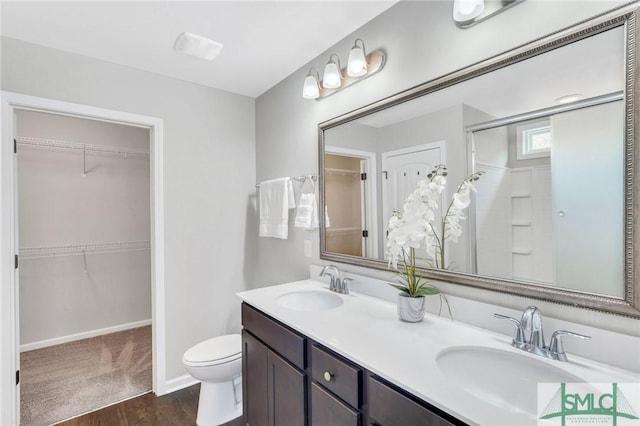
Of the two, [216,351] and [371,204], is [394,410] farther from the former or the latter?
[216,351]

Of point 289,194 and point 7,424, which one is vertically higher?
point 289,194

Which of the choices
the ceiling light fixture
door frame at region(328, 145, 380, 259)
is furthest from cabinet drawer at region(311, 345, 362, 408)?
the ceiling light fixture

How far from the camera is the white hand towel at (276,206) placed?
2.21 m

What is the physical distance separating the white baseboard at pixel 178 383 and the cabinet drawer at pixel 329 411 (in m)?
1.61

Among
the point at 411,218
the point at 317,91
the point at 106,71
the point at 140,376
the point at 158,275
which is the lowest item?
the point at 140,376

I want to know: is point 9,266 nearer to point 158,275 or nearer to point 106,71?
point 158,275

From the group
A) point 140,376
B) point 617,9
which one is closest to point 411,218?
point 617,9

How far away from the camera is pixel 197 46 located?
1.85 meters

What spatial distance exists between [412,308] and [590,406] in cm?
58

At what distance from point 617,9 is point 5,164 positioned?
9.47ft

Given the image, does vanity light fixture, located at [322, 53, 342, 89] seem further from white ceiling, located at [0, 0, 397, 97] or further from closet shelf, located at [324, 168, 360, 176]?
closet shelf, located at [324, 168, 360, 176]

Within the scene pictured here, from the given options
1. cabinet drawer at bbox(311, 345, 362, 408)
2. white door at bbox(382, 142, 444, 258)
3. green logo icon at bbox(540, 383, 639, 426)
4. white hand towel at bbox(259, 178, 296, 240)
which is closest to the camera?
green logo icon at bbox(540, 383, 639, 426)

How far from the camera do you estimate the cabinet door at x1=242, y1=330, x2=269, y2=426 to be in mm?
1534

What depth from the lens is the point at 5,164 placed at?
178 centimetres
